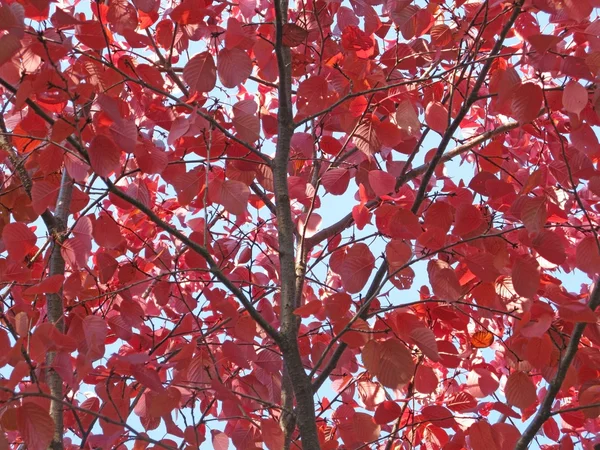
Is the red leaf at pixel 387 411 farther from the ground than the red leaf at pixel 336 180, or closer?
closer

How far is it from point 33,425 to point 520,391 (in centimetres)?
139

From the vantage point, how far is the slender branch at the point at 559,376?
1.89m

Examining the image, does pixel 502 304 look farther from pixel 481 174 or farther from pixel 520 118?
pixel 520 118

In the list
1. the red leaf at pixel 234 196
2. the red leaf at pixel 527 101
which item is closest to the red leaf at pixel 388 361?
the red leaf at pixel 234 196

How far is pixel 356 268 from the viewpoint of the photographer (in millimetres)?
1982

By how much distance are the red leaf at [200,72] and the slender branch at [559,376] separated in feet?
4.31

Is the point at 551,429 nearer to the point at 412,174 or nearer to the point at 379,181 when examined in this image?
the point at 412,174

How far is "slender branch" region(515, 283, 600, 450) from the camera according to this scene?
6.19 feet

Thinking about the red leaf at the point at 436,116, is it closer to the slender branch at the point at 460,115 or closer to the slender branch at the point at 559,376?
the slender branch at the point at 460,115

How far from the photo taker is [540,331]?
167 cm

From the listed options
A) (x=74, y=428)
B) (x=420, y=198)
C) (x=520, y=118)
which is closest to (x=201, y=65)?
(x=420, y=198)

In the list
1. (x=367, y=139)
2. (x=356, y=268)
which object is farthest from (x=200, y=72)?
(x=356, y=268)

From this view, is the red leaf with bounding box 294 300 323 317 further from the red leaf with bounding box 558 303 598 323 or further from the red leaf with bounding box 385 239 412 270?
the red leaf with bounding box 558 303 598 323

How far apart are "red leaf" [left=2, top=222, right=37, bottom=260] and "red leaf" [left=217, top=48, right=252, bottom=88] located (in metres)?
0.78
